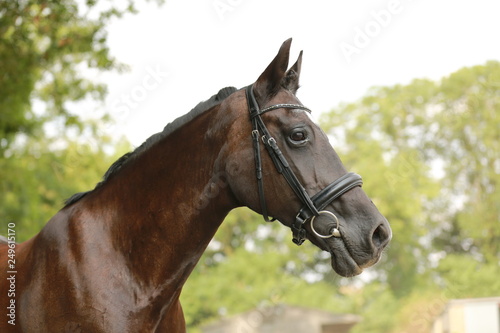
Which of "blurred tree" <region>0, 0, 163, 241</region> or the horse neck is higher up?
"blurred tree" <region>0, 0, 163, 241</region>

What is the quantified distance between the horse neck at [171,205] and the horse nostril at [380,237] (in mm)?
950

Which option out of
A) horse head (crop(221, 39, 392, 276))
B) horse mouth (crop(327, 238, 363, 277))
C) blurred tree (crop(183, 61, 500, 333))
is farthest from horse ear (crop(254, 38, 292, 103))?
blurred tree (crop(183, 61, 500, 333))

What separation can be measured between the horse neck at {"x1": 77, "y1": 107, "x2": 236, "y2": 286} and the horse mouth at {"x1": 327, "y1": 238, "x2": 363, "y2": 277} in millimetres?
757

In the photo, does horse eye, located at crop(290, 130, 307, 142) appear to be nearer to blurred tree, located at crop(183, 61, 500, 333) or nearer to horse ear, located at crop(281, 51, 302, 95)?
horse ear, located at crop(281, 51, 302, 95)

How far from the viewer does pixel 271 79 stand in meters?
3.62

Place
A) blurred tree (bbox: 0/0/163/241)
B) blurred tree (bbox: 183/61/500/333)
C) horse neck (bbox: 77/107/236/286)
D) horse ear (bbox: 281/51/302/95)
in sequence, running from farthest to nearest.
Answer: blurred tree (bbox: 183/61/500/333)
blurred tree (bbox: 0/0/163/241)
horse ear (bbox: 281/51/302/95)
horse neck (bbox: 77/107/236/286)

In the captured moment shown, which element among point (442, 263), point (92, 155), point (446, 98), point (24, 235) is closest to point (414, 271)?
point (442, 263)

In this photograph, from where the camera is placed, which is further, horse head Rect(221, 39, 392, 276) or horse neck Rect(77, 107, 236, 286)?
horse neck Rect(77, 107, 236, 286)

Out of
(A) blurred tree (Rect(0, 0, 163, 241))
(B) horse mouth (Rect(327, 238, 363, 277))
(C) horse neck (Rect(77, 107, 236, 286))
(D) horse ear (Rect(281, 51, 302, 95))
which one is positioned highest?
(A) blurred tree (Rect(0, 0, 163, 241))

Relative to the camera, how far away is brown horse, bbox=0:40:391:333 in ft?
10.7

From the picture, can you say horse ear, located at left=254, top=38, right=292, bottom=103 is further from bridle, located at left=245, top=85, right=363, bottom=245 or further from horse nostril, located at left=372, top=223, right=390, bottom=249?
horse nostril, located at left=372, top=223, right=390, bottom=249

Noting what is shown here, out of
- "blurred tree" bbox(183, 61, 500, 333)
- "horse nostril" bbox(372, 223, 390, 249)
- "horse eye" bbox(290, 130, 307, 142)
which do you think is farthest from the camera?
"blurred tree" bbox(183, 61, 500, 333)

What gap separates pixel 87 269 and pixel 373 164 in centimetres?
3487

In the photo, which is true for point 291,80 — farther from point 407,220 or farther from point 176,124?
point 407,220
